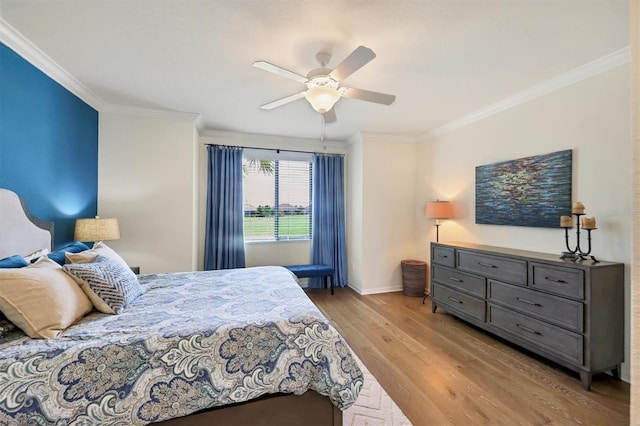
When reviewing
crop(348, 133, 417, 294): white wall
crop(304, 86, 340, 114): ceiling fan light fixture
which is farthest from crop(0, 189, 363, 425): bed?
crop(348, 133, 417, 294): white wall

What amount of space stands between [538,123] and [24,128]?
4.63 m

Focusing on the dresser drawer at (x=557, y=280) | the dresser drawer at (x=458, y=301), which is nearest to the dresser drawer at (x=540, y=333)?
the dresser drawer at (x=458, y=301)

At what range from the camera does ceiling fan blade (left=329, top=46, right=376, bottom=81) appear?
5.61ft

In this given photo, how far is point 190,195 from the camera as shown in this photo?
3.64 metres

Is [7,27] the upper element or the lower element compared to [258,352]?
upper

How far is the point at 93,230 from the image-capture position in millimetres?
2758

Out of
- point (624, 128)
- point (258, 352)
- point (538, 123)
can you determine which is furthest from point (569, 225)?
point (258, 352)

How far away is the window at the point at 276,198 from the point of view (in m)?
4.64

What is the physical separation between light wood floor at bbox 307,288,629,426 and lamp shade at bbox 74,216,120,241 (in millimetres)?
2658

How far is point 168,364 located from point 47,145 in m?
2.39

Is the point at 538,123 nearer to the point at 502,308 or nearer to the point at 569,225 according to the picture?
the point at 569,225

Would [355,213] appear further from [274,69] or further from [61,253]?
[61,253]

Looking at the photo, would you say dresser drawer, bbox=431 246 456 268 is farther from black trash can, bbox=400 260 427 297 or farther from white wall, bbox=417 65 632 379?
black trash can, bbox=400 260 427 297

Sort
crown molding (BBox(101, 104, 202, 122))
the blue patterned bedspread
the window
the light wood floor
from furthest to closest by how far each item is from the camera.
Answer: the window < crown molding (BBox(101, 104, 202, 122)) < the light wood floor < the blue patterned bedspread
